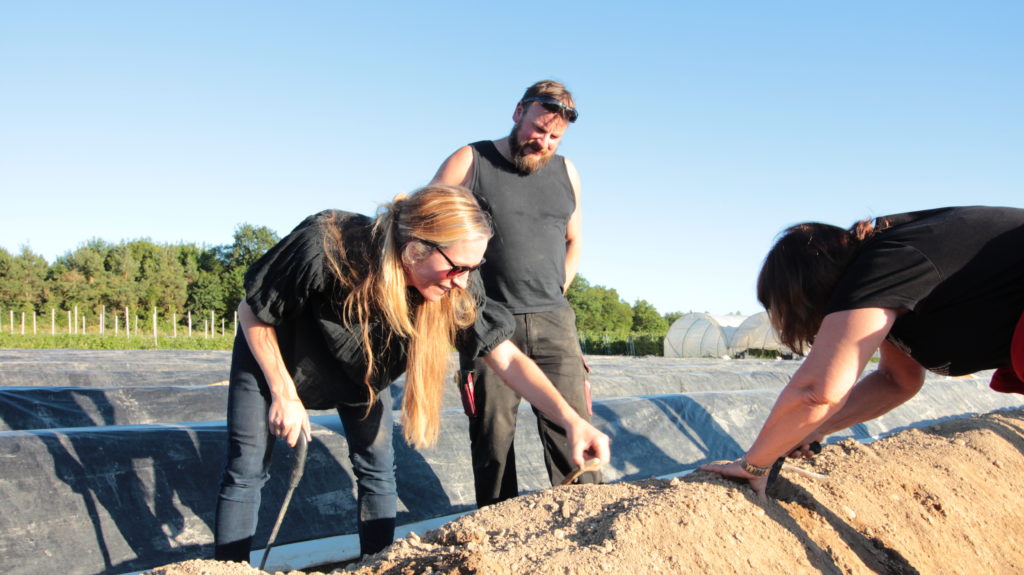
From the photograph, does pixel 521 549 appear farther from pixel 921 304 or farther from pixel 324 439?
pixel 324 439

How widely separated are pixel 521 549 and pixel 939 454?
2.42m

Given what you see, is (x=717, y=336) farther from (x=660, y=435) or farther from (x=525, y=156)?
(x=525, y=156)

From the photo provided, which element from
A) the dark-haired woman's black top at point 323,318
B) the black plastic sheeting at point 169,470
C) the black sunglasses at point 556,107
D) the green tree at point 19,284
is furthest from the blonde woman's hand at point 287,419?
the green tree at point 19,284

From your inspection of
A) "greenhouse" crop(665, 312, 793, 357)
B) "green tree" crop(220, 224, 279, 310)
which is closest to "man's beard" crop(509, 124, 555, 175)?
"greenhouse" crop(665, 312, 793, 357)

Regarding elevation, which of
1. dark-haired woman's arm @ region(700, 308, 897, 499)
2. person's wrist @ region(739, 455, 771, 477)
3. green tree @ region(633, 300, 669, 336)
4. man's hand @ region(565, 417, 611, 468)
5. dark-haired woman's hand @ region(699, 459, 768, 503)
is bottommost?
green tree @ region(633, 300, 669, 336)

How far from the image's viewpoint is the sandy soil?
1.56 metres

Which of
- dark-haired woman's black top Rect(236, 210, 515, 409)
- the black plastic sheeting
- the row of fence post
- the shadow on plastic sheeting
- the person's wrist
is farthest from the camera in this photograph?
the row of fence post

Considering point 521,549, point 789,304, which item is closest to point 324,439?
point 521,549

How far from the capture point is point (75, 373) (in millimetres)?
7129

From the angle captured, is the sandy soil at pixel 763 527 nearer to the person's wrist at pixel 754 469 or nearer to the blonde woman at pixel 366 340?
the person's wrist at pixel 754 469

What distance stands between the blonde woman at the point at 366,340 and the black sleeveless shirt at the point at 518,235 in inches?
16.7

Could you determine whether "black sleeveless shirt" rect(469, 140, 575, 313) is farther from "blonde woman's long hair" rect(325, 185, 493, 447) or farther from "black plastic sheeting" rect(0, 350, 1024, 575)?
"black plastic sheeting" rect(0, 350, 1024, 575)

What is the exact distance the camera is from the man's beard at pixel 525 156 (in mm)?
2641

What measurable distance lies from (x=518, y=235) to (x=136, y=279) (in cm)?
4037
